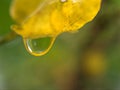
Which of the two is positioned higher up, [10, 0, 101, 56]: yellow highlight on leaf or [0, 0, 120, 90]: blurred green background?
[10, 0, 101, 56]: yellow highlight on leaf

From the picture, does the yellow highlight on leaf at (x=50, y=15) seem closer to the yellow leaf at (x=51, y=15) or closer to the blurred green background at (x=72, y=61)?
the yellow leaf at (x=51, y=15)

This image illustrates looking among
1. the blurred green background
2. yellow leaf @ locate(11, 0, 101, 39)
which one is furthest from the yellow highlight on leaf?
the blurred green background

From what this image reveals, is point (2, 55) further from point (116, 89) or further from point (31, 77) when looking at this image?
point (116, 89)

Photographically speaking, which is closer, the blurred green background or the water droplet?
the water droplet

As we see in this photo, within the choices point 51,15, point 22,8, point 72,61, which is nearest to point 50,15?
point 51,15

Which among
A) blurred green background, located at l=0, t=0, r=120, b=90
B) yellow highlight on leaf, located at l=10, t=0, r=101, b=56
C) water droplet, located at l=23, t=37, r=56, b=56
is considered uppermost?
yellow highlight on leaf, located at l=10, t=0, r=101, b=56

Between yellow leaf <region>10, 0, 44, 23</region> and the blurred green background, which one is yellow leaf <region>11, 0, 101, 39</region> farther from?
the blurred green background

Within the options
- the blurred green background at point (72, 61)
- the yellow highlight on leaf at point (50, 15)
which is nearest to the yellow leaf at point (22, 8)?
the yellow highlight on leaf at point (50, 15)

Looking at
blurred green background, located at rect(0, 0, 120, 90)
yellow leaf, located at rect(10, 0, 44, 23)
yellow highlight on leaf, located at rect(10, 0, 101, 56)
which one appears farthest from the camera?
blurred green background, located at rect(0, 0, 120, 90)

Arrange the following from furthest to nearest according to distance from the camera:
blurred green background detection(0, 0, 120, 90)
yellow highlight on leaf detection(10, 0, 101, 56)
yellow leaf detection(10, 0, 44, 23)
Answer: blurred green background detection(0, 0, 120, 90) → yellow leaf detection(10, 0, 44, 23) → yellow highlight on leaf detection(10, 0, 101, 56)
